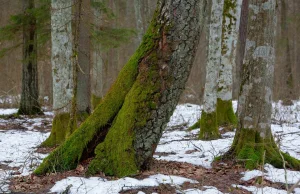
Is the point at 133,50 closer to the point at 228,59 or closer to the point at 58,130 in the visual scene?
the point at 228,59

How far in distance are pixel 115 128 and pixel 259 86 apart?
2.24 meters

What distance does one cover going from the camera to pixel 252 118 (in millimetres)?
5438

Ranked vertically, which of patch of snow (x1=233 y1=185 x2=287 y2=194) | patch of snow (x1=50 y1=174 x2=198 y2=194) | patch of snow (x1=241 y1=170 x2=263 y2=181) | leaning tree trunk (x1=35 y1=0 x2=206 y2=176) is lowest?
patch of snow (x1=233 y1=185 x2=287 y2=194)

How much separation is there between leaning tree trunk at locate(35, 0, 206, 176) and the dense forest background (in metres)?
10.1

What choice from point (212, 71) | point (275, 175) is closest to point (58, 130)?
point (212, 71)

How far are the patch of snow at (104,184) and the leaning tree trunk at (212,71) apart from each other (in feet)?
11.9

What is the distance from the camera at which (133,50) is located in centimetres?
2431

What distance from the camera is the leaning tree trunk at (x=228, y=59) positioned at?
30.9 ft

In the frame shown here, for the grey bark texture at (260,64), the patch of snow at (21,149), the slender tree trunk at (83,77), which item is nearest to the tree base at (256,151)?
the grey bark texture at (260,64)

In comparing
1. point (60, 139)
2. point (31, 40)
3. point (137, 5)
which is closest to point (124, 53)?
point (137, 5)

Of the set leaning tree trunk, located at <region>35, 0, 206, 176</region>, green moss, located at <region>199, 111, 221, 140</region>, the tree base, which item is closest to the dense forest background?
green moss, located at <region>199, 111, 221, 140</region>

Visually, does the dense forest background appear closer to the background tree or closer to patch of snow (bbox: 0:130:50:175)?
patch of snow (bbox: 0:130:50:175)

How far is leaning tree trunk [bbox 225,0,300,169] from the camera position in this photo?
5.34 meters

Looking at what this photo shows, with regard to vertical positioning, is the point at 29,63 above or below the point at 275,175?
above
